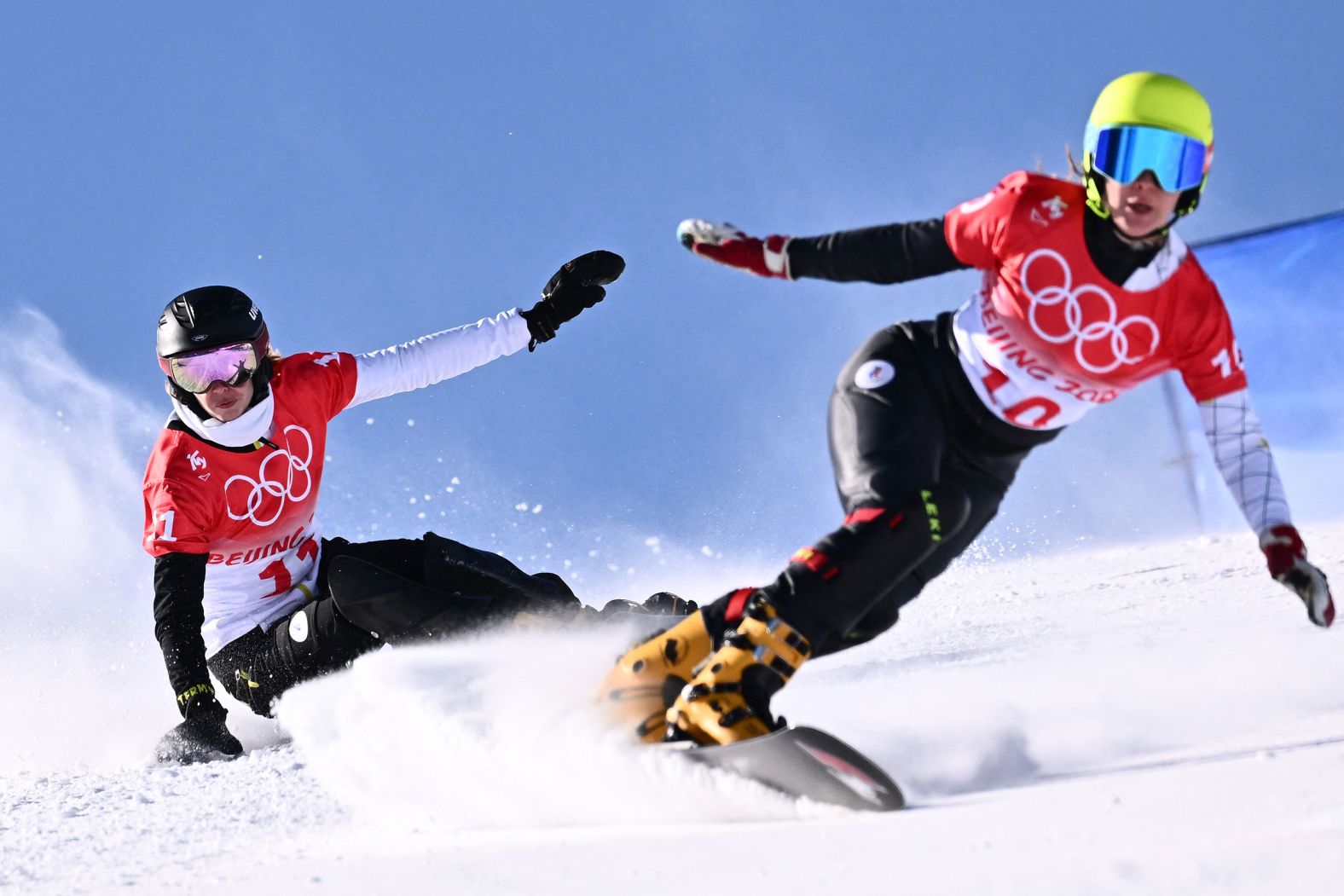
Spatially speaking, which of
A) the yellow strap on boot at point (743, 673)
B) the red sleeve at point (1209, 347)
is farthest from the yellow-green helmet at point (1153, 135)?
the yellow strap on boot at point (743, 673)

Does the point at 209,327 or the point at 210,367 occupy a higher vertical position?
the point at 209,327

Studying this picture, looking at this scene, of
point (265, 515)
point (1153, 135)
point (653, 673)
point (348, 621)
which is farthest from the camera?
point (265, 515)

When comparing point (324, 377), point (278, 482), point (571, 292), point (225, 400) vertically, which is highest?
point (571, 292)

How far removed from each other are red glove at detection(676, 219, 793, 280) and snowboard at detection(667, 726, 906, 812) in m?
1.21

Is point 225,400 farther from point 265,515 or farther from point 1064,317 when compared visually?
point 1064,317

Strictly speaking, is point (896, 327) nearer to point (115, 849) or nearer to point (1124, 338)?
point (1124, 338)

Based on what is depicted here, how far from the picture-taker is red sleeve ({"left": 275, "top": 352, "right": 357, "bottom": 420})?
16.8 feet

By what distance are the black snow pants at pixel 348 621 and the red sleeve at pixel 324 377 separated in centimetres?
56

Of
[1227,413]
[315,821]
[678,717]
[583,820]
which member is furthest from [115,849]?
[1227,413]

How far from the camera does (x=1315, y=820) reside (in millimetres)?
1948

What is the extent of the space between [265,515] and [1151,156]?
10.8 feet

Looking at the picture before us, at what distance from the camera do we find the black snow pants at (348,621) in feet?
15.9

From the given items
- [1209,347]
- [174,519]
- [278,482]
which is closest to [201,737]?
[174,519]

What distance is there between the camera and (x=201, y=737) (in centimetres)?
458
